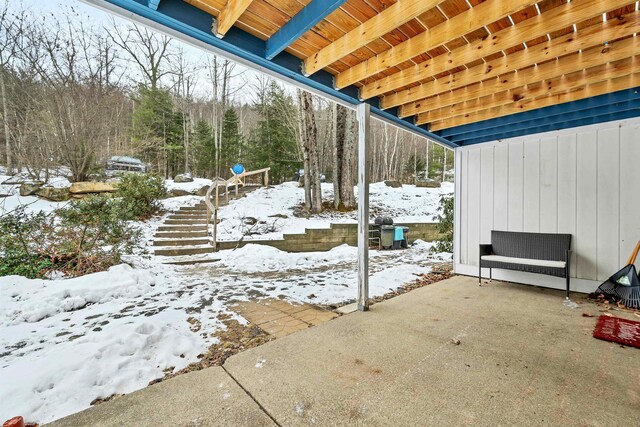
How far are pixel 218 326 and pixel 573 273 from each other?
4.83 metres

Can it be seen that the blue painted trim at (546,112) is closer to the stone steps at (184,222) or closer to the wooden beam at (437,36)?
the wooden beam at (437,36)

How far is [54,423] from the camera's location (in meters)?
1.46

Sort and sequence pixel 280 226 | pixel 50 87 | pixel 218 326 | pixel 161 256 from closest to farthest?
pixel 218 326 → pixel 161 256 → pixel 50 87 → pixel 280 226

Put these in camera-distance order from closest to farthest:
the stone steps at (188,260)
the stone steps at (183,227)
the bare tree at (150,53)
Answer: the stone steps at (188,260)
the stone steps at (183,227)
the bare tree at (150,53)

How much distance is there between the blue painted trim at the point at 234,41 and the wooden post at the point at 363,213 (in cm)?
30

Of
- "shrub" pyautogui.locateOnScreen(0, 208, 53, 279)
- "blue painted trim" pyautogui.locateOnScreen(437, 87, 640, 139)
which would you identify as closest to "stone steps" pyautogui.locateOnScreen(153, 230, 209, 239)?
"shrub" pyautogui.locateOnScreen(0, 208, 53, 279)

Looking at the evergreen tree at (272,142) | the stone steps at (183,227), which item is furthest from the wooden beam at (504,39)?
the evergreen tree at (272,142)

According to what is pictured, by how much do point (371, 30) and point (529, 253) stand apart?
4006 mm

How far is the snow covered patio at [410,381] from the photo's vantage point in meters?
1.52

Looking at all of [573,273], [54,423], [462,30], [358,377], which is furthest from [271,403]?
[573,273]

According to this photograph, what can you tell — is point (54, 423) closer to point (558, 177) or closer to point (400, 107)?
point (400, 107)

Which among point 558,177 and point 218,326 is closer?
point 218,326

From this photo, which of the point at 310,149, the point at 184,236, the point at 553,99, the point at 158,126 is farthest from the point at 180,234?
the point at 158,126

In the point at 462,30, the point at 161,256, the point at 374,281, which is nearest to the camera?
the point at 462,30
